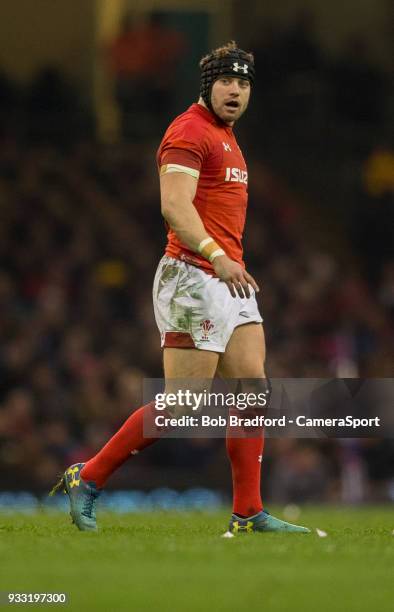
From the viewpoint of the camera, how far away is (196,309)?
804cm

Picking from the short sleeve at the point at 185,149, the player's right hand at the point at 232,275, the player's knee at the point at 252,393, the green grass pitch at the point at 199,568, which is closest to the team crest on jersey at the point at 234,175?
the short sleeve at the point at 185,149

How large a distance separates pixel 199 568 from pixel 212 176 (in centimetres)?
252

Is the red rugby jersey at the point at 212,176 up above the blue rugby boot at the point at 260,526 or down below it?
above

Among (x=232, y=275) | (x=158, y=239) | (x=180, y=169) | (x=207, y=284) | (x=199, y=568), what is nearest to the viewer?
(x=199, y=568)

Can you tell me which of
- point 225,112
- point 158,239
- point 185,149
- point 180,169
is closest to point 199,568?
point 180,169

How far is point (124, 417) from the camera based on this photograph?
16422 millimetres

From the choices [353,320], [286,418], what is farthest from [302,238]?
[286,418]

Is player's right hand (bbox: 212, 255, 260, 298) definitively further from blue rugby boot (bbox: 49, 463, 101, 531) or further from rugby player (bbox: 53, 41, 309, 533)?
blue rugby boot (bbox: 49, 463, 101, 531)

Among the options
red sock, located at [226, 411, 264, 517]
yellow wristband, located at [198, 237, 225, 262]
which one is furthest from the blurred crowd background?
yellow wristband, located at [198, 237, 225, 262]

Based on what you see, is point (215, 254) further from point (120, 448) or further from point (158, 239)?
point (158, 239)

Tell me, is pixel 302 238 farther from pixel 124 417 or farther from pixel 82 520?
pixel 82 520

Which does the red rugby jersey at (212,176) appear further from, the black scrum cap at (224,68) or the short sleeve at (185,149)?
the black scrum cap at (224,68)

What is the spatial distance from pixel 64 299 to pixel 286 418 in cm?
994

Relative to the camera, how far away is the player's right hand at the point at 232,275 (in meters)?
7.71
